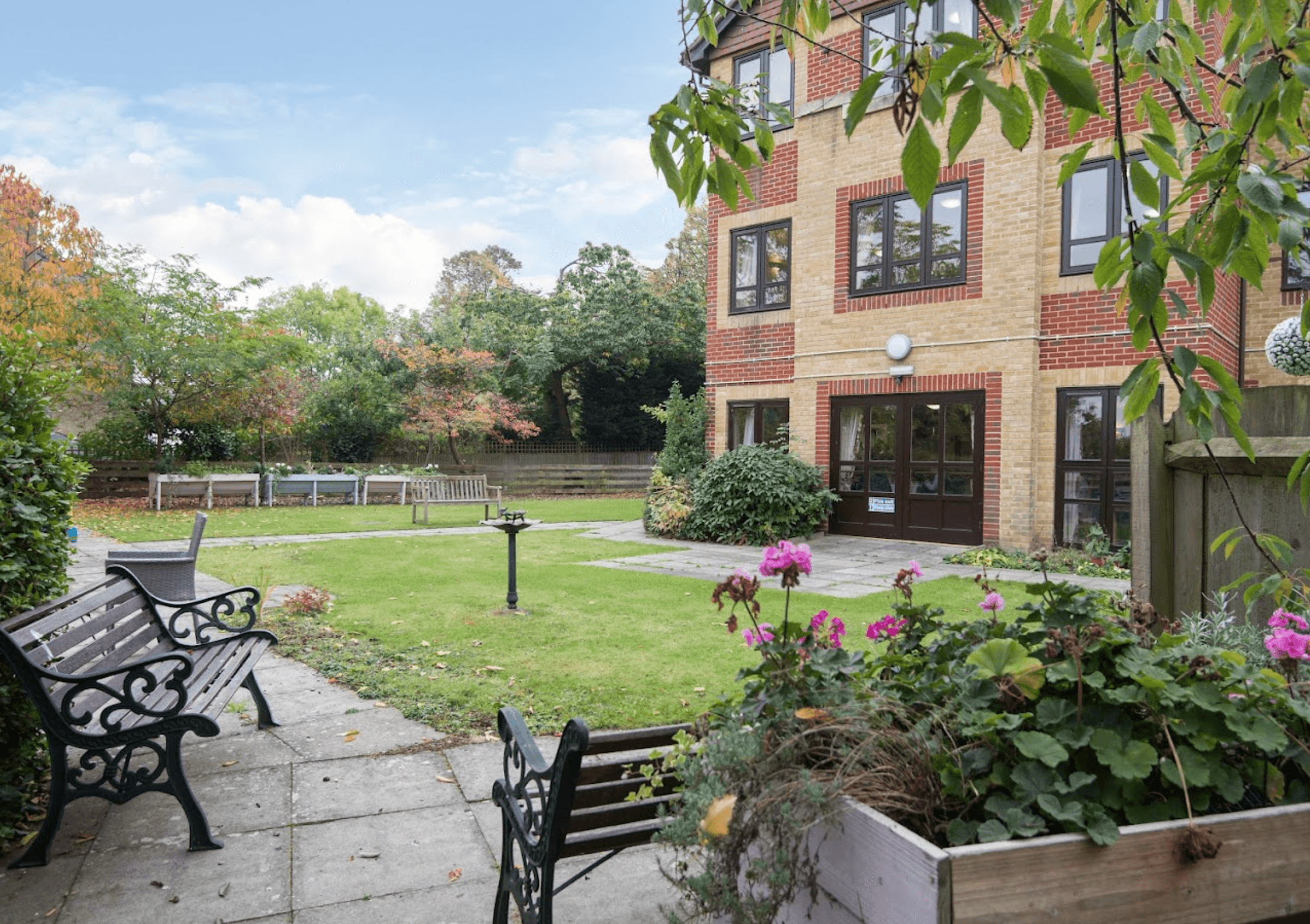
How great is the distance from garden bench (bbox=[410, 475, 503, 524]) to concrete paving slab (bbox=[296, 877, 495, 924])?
14262 mm

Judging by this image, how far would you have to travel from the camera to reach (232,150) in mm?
21578

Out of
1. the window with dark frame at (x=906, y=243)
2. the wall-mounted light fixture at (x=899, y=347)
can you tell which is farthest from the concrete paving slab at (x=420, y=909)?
the window with dark frame at (x=906, y=243)

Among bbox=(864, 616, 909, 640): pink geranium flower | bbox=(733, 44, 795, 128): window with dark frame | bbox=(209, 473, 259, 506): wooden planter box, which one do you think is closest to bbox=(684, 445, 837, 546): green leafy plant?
bbox=(733, 44, 795, 128): window with dark frame

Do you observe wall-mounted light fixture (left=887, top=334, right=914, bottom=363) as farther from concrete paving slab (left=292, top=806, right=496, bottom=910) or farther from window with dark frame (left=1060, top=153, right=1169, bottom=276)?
concrete paving slab (left=292, top=806, right=496, bottom=910)

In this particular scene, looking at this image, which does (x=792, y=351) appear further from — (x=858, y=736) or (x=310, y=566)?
(x=858, y=736)

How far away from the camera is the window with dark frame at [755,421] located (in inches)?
564

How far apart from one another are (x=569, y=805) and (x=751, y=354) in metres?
13.1

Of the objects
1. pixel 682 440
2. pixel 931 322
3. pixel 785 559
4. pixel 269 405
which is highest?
pixel 931 322

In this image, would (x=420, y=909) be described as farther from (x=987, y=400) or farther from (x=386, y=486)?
(x=386, y=486)

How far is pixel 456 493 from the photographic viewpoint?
715 inches

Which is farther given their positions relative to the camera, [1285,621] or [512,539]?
[512,539]

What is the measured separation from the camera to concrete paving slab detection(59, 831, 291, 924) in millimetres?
2688

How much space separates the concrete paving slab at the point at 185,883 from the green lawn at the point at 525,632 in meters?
1.41

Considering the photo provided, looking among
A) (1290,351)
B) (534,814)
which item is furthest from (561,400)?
(534,814)
